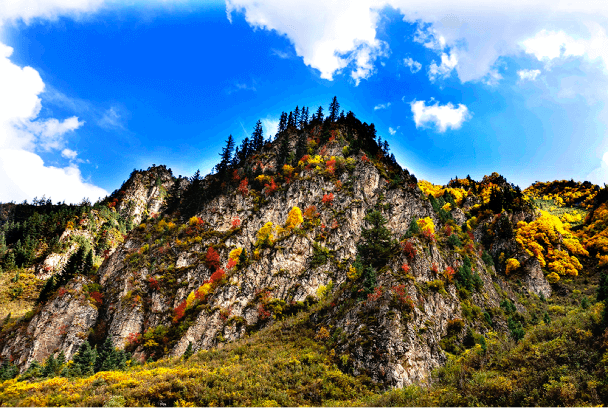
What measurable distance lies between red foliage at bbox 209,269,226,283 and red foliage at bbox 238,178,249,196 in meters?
24.3

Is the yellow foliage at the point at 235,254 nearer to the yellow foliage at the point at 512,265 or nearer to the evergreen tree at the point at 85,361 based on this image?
the evergreen tree at the point at 85,361

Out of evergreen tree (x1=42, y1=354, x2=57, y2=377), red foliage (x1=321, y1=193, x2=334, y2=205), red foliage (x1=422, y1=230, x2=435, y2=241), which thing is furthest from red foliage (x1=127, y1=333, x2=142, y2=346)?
red foliage (x1=422, y1=230, x2=435, y2=241)

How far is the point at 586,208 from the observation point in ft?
355

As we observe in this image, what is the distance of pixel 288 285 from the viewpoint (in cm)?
5806

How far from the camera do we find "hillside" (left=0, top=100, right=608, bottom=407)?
2392cm

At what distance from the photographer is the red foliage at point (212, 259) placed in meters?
63.6

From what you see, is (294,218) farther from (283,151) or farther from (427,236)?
(283,151)

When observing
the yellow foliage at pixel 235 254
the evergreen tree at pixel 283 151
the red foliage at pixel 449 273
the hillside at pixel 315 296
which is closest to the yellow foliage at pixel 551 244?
the hillside at pixel 315 296

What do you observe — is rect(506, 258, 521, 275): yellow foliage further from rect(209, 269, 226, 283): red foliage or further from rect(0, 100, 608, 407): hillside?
rect(209, 269, 226, 283): red foliage

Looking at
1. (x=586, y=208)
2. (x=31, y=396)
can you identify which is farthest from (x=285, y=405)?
(x=586, y=208)

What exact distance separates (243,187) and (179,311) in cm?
3599

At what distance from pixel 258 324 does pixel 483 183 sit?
113 metres

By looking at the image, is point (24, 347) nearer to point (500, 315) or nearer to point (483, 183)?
point (500, 315)

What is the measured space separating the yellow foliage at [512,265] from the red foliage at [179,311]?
246 ft
